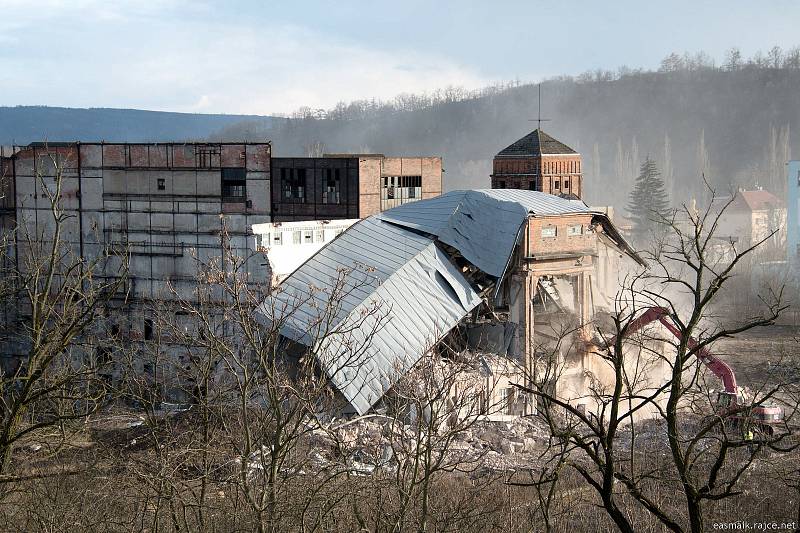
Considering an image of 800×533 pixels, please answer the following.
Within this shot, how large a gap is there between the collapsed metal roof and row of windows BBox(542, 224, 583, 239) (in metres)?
0.41

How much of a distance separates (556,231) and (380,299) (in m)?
5.43

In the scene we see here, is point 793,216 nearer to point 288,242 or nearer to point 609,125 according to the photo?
point 288,242

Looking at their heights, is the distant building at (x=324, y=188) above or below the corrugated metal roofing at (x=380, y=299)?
above

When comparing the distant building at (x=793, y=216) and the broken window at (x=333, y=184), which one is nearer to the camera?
the broken window at (x=333, y=184)

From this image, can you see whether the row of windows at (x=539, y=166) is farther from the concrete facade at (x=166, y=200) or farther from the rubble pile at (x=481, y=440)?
the rubble pile at (x=481, y=440)

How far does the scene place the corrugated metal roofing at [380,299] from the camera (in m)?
23.8

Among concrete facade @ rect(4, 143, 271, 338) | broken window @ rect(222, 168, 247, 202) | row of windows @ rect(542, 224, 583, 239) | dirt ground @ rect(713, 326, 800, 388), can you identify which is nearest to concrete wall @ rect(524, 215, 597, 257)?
row of windows @ rect(542, 224, 583, 239)

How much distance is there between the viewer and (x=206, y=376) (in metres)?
14.4

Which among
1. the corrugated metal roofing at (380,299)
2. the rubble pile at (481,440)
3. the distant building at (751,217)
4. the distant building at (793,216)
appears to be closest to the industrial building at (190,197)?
the corrugated metal roofing at (380,299)

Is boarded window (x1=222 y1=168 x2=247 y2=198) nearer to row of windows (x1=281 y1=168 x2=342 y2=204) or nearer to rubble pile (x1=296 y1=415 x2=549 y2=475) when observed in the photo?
row of windows (x1=281 y1=168 x2=342 y2=204)

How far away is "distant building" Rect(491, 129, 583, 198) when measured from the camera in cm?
4375

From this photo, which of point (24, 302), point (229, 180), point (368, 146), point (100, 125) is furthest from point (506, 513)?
point (100, 125)

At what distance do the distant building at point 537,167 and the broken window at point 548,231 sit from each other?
15947mm

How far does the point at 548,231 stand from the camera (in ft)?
90.9
